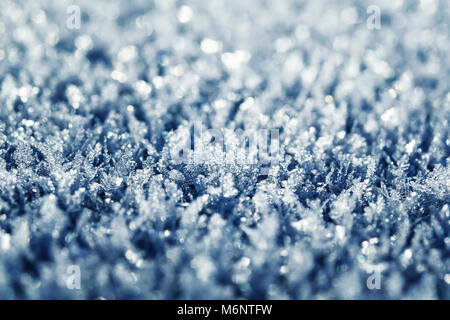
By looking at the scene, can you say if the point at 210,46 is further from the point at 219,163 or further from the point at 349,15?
the point at 219,163

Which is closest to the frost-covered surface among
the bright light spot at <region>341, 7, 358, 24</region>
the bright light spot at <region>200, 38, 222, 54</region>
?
the bright light spot at <region>200, 38, 222, 54</region>

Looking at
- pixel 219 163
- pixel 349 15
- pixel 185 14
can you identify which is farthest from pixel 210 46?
pixel 219 163

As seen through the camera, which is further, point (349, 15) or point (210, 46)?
point (349, 15)

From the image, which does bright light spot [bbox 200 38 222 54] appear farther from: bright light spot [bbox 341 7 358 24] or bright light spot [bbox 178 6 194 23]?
bright light spot [bbox 341 7 358 24]

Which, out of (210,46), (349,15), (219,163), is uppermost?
(349,15)

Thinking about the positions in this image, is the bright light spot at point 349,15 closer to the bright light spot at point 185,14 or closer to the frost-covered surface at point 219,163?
the frost-covered surface at point 219,163

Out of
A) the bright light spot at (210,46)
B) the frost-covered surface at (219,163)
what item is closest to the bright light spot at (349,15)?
the frost-covered surface at (219,163)

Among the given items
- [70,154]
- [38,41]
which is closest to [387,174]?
[70,154]
